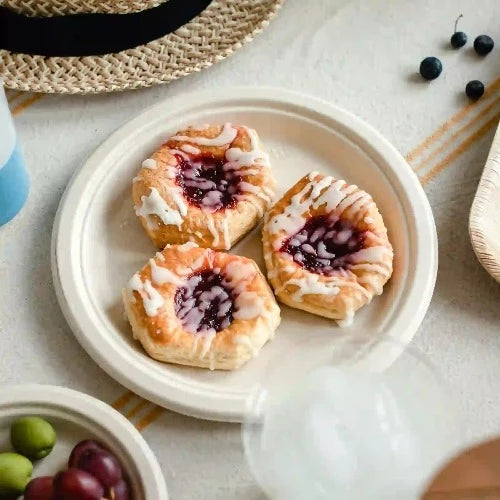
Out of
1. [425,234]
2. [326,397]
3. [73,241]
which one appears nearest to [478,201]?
[425,234]

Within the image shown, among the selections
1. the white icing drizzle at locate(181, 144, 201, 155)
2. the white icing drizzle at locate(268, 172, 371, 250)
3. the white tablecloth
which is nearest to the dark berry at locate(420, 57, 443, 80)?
the white tablecloth

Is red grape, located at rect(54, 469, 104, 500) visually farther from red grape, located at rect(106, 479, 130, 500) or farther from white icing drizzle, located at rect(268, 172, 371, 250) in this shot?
white icing drizzle, located at rect(268, 172, 371, 250)

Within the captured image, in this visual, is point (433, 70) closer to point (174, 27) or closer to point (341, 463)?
point (174, 27)

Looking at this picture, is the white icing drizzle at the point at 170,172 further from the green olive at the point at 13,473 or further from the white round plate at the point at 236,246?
the green olive at the point at 13,473

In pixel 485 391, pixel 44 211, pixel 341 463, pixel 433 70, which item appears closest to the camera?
pixel 341 463

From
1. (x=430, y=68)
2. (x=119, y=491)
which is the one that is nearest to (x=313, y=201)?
(x=430, y=68)

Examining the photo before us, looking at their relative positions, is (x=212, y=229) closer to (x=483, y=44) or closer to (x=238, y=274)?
(x=238, y=274)
